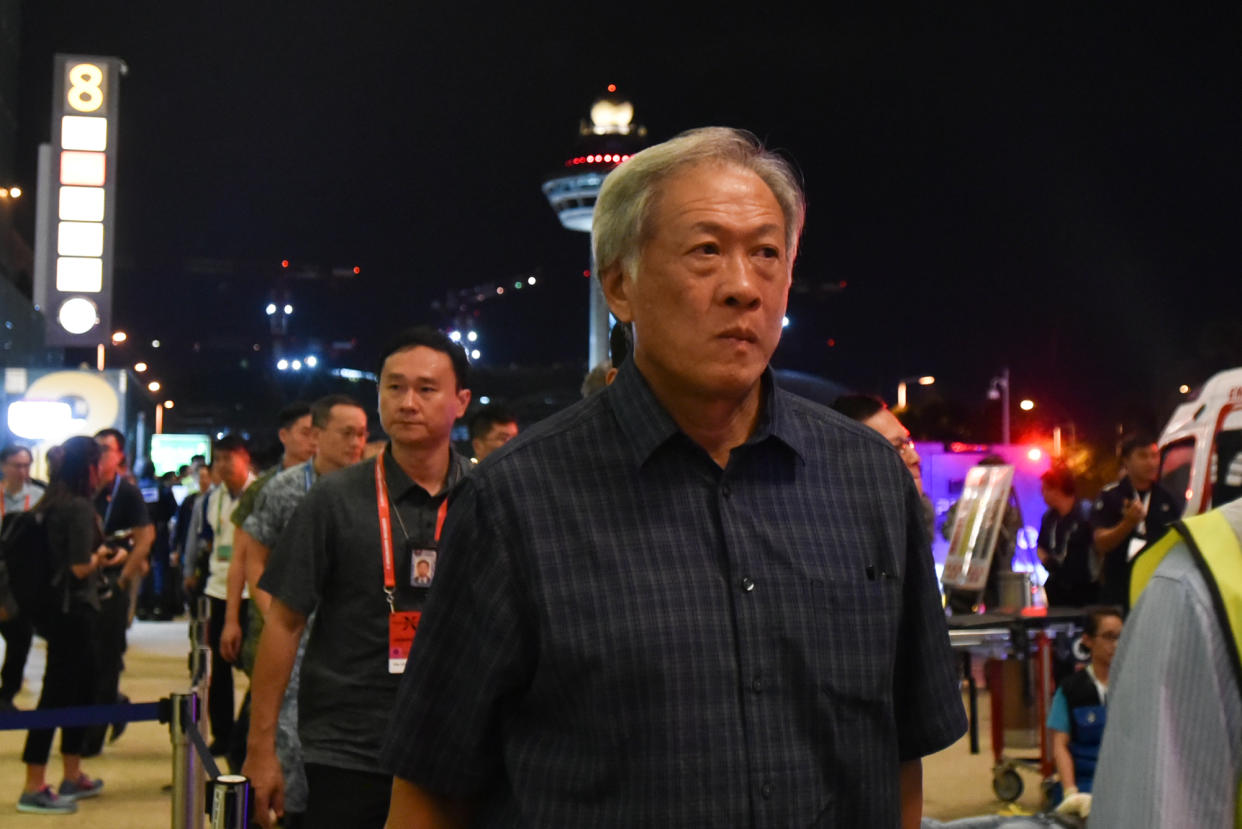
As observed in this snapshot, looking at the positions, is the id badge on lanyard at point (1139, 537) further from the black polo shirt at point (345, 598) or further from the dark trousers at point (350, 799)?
the dark trousers at point (350, 799)

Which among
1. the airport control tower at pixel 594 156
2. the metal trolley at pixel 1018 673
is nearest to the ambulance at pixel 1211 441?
the metal trolley at pixel 1018 673

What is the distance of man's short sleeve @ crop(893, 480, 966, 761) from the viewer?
7.68 feet

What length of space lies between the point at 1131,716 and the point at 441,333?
3.56 m

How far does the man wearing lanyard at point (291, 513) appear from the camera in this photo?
4.90m

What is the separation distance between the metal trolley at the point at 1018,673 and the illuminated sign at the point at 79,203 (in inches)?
662

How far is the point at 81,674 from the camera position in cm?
888

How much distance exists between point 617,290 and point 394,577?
2.20 meters

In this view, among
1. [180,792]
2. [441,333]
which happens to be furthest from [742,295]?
[180,792]

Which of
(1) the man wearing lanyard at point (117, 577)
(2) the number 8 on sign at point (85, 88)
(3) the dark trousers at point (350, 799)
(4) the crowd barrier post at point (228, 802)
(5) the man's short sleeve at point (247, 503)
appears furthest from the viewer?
(2) the number 8 on sign at point (85, 88)

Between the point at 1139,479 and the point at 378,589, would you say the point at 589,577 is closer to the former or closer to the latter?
the point at 378,589

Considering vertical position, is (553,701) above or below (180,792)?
above

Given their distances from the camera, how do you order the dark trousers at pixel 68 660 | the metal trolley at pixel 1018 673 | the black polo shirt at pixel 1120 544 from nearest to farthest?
1. the metal trolley at pixel 1018 673
2. the dark trousers at pixel 68 660
3. the black polo shirt at pixel 1120 544

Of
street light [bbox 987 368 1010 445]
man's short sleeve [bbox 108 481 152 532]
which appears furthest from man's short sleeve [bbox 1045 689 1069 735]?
street light [bbox 987 368 1010 445]

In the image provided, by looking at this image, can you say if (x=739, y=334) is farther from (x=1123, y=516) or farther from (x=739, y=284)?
(x=1123, y=516)
